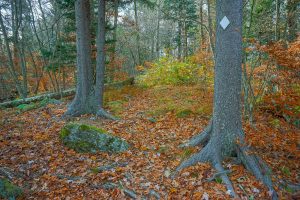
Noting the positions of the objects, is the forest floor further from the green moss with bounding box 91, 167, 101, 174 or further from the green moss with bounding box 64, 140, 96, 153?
A: the green moss with bounding box 64, 140, 96, 153

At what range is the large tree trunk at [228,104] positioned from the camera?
4273 mm

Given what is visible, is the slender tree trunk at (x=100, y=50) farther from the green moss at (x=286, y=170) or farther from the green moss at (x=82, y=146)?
the green moss at (x=286, y=170)

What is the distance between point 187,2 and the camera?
63.1ft

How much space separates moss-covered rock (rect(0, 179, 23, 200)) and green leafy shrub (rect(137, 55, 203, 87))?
9.71 meters

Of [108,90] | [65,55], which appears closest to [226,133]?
[108,90]

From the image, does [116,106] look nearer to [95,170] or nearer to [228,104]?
[95,170]

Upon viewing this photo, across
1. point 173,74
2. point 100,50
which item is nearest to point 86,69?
point 100,50

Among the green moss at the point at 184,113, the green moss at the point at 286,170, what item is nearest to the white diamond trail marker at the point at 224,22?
the green moss at the point at 286,170

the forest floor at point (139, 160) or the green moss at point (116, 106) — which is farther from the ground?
the green moss at point (116, 106)

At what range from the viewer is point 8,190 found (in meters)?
3.78

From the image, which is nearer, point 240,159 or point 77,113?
point 240,159

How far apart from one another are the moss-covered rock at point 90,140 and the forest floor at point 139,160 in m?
0.17

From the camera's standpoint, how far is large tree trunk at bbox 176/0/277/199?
4.27 m

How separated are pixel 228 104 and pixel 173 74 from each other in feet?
29.2
